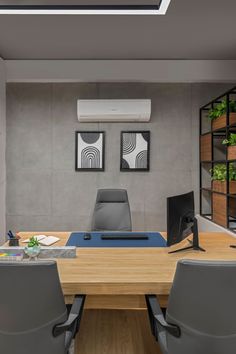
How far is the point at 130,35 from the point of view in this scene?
3477 millimetres

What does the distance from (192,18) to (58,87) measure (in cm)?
219

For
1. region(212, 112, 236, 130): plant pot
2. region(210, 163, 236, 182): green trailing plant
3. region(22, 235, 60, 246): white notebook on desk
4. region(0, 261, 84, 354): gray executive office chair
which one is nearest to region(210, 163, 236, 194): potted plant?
region(210, 163, 236, 182): green trailing plant

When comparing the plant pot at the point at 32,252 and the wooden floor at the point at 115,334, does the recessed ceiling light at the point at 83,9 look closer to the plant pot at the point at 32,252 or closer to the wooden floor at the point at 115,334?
the plant pot at the point at 32,252

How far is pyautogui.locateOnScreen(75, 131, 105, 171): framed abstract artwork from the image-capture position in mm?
4539

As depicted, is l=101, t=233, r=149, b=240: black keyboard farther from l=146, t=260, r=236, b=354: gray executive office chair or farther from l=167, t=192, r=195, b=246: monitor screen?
l=146, t=260, r=236, b=354: gray executive office chair

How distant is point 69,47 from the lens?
151 inches

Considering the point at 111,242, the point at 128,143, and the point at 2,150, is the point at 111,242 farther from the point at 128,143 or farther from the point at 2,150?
the point at 2,150

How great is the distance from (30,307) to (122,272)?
0.66m

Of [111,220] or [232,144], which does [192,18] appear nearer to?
[232,144]

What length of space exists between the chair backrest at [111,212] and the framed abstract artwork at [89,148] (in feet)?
3.18

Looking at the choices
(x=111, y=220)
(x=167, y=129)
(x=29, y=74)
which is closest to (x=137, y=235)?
(x=111, y=220)

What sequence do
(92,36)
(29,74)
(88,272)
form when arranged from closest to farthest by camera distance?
1. (88,272)
2. (92,36)
3. (29,74)

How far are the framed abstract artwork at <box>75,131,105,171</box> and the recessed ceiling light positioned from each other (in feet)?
6.03

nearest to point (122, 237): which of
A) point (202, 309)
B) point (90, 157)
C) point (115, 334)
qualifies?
point (115, 334)
